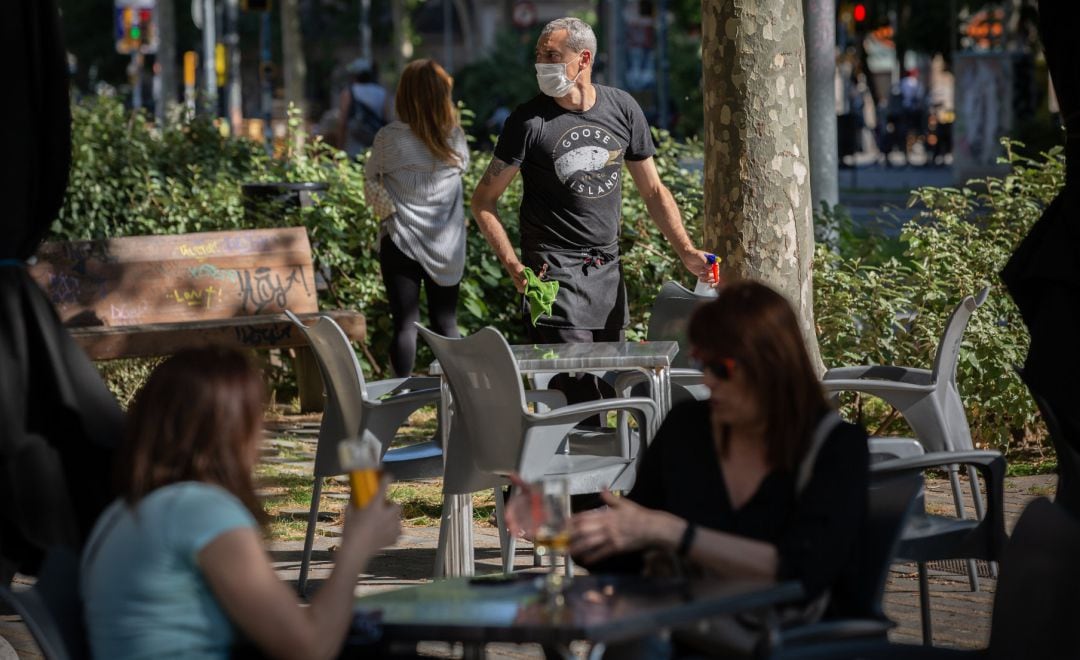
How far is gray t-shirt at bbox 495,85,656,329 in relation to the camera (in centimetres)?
700

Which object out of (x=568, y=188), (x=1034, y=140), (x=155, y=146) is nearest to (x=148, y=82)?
(x=1034, y=140)

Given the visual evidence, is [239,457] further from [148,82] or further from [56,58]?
[148,82]

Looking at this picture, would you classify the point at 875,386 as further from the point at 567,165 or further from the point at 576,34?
the point at 576,34

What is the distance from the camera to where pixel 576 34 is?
7102mm

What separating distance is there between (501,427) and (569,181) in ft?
4.82

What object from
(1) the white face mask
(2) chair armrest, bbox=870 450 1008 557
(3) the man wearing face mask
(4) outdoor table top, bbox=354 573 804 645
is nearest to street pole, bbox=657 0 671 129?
(3) the man wearing face mask

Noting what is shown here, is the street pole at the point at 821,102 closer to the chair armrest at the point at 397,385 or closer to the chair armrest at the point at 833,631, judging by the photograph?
the chair armrest at the point at 397,385

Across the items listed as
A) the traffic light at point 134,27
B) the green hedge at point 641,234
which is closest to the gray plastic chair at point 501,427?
the green hedge at point 641,234

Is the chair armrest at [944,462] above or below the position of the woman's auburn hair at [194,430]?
below

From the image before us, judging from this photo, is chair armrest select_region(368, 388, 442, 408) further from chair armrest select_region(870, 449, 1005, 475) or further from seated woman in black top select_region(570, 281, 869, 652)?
seated woman in black top select_region(570, 281, 869, 652)

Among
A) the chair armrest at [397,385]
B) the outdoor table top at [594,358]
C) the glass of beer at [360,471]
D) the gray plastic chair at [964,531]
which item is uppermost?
the glass of beer at [360,471]

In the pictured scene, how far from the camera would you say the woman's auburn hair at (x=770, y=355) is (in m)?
3.44

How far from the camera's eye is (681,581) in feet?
10.9

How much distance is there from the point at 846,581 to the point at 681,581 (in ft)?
1.28
